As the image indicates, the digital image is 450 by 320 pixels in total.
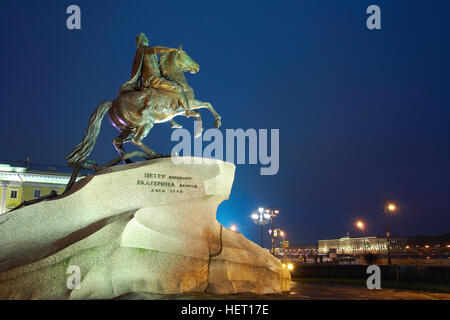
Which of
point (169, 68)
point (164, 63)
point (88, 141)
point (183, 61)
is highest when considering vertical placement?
point (183, 61)

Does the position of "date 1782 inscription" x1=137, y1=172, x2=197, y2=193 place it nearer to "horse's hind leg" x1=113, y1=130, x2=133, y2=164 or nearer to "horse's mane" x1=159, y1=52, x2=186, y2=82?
"horse's hind leg" x1=113, y1=130, x2=133, y2=164

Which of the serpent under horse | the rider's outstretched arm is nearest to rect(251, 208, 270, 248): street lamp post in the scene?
the serpent under horse

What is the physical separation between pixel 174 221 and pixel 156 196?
681 mm

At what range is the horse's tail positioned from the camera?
359 inches

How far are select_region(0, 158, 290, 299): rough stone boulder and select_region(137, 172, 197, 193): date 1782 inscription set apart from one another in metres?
0.02

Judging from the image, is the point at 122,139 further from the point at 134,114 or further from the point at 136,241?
the point at 136,241

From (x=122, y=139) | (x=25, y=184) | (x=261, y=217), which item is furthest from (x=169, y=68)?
(x=25, y=184)

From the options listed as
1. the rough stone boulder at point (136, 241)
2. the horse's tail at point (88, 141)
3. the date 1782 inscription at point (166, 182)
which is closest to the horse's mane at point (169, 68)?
the horse's tail at point (88, 141)

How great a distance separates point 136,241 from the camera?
7.01 metres

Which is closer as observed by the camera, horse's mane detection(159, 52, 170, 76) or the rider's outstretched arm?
the rider's outstretched arm

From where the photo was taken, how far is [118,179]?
7.98 m

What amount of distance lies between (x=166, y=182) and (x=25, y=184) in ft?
138
